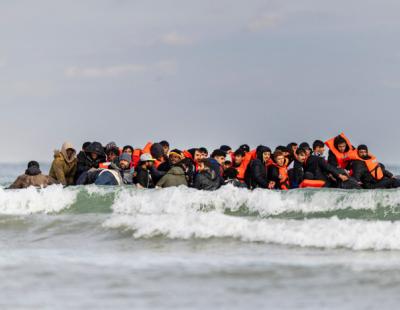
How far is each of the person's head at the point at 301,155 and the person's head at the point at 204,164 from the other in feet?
6.21

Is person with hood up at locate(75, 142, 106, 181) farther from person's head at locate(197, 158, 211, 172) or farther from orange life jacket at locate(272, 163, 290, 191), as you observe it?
orange life jacket at locate(272, 163, 290, 191)

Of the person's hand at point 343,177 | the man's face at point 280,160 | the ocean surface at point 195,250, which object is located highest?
the man's face at point 280,160

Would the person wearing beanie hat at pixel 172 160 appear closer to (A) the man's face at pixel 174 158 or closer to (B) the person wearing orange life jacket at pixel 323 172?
(A) the man's face at pixel 174 158

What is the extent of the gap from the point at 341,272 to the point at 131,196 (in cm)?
700

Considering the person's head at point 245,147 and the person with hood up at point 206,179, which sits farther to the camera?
the person's head at point 245,147

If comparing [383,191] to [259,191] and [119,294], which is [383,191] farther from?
[119,294]

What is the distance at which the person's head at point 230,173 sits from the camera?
1700 cm

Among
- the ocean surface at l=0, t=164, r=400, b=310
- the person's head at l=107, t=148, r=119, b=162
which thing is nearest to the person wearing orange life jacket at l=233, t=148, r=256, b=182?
the ocean surface at l=0, t=164, r=400, b=310

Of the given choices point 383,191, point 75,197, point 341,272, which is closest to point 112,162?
point 75,197

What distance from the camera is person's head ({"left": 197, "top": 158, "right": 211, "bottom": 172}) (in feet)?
51.9

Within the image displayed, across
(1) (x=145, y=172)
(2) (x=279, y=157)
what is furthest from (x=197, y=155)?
(2) (x=279, y=157)

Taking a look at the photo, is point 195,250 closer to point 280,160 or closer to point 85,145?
point 280,160

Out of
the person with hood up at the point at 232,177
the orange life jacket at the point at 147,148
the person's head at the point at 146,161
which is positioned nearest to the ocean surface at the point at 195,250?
the person with hood up at the point at 232,177

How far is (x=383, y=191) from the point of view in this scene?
16.5 m
